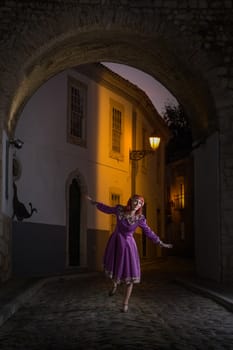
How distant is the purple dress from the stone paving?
0.48 meters

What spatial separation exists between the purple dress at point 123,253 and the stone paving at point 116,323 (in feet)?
1.57

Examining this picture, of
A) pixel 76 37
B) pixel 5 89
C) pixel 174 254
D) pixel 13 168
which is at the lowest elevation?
pixel 174 254

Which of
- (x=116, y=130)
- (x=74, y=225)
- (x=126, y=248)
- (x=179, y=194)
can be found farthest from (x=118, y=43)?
(x=179, y=194)

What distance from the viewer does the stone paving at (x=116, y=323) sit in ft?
21.1

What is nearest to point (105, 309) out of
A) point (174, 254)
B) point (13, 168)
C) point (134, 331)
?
point (134, 331)

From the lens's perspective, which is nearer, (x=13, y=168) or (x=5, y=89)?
(x=5, y=89)

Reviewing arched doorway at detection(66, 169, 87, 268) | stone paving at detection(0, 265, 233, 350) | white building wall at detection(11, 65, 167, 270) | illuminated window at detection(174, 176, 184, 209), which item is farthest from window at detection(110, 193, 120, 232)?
illuminated window at detection(174, 176, 184, 209)

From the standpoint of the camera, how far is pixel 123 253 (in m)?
9.45

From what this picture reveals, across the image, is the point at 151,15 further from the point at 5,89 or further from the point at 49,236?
the point at 49,236

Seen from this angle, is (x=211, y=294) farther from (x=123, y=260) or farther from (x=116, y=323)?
(x=116, y=323)

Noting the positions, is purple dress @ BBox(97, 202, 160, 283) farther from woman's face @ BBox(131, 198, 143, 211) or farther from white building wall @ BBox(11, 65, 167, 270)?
white building wall @ BBox(11, 65, 167, 270)

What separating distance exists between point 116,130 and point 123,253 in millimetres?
14506

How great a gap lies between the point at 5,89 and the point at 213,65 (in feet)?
13.4

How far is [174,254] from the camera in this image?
130ft
